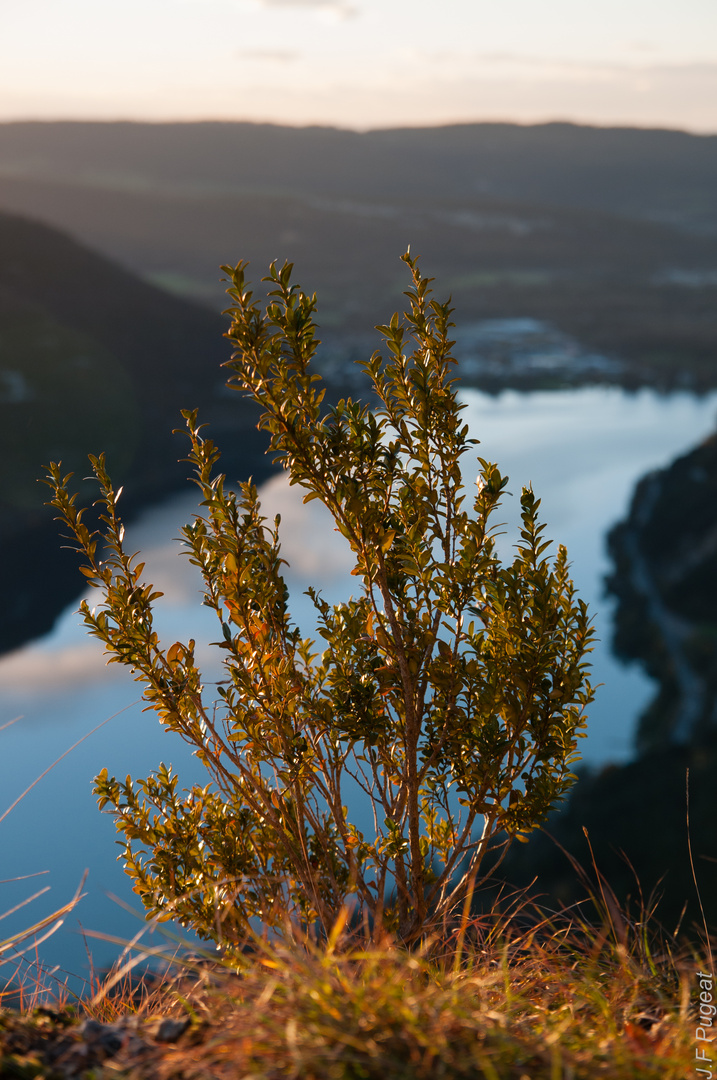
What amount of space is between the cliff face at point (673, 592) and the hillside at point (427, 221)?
25.6 m

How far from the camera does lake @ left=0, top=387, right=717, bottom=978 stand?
14992mm

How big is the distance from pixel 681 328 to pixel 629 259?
18.6m

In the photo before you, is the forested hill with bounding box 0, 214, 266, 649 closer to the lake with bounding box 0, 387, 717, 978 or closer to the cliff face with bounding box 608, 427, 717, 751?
the lake with bounding box 0, 387, 717, 978

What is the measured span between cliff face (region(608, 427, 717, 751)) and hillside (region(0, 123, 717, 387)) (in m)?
25.6

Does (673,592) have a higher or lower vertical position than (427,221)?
lower

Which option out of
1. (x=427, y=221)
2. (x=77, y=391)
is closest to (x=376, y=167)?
(x=427, y=221)

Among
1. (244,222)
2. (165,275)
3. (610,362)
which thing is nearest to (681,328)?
(610,362)

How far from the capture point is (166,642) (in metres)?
12.2

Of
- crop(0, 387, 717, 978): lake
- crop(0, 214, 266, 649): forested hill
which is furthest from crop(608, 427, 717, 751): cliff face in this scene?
crop(0, 214, 266, 649): forested hill

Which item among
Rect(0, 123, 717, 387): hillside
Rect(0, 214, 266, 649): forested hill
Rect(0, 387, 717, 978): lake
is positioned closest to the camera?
Rect(0, 387, 717, 978): lake

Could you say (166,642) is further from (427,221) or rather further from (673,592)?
(427,221)

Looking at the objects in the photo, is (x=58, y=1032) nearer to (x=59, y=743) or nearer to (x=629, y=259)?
(x=59, y=743)

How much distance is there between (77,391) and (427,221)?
205 ft

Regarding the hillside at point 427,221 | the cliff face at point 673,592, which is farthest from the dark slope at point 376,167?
the cliff face at point 673,592
